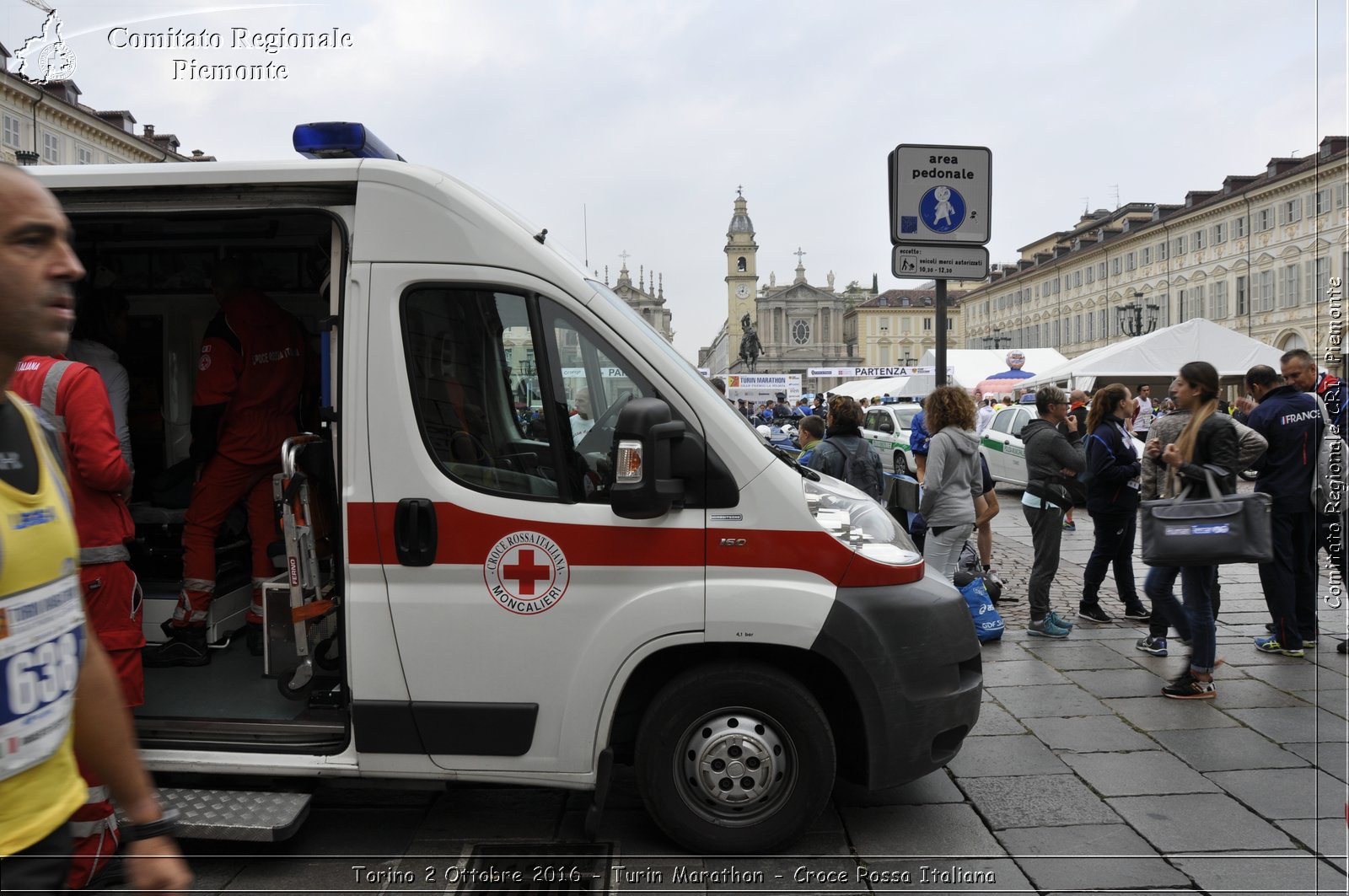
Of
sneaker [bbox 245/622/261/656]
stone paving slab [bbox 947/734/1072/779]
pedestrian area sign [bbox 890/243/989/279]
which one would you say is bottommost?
stone paving slab [bbox 947/734/1072/779]

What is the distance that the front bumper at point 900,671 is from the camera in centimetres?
352

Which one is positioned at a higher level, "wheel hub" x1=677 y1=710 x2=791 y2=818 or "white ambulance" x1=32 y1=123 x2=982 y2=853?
"white ambulance" x1=32 y1=123 x2=982 y2=853

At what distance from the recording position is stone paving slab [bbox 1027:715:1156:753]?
4812 mm

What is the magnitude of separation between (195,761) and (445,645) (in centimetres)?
115

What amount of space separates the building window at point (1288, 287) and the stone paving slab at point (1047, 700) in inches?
1380

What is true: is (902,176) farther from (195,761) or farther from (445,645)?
(195,761)

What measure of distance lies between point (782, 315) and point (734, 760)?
137m

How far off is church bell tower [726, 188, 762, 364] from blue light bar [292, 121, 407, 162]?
137m

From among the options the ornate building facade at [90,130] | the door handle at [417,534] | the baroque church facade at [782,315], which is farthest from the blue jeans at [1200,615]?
the baroque church facade at [782,315]

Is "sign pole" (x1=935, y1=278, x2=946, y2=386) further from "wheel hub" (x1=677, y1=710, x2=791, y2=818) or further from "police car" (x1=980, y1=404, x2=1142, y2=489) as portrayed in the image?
"police car" (x1=980, y1=404, x2=1142, y2=489)

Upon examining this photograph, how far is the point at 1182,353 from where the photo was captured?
19.9 metres

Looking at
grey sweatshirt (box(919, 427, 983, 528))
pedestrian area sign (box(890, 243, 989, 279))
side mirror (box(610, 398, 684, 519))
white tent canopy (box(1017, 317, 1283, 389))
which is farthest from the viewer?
white tent canopy (box(1017, 317, 1283, 389))

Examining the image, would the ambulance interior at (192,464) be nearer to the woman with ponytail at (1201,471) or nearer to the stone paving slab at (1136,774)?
the stone paving slab at (1136,774)

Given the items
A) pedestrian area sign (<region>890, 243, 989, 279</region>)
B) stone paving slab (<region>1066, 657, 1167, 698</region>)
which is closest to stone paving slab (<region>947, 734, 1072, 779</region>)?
stone paving slab (<region>1066, 657, 1167, 698</region>)
